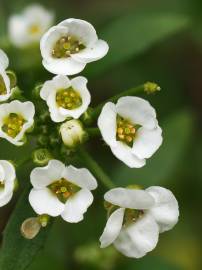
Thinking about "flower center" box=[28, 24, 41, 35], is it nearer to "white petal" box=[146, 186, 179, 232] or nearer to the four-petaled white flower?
the four-petaled white flower

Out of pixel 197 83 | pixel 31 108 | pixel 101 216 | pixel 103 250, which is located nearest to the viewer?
pixel 31 108

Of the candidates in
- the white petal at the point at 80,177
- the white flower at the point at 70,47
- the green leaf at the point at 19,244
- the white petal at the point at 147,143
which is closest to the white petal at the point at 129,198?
the white petal at the point at 80,177

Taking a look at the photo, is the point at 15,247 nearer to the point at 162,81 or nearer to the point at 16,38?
the point at 16,38

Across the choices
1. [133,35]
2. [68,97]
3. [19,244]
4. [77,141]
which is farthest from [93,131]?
[133,35]

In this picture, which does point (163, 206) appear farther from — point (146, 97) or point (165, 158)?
point (146, 97)

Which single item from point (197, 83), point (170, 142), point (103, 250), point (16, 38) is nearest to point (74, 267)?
point (103, 250)

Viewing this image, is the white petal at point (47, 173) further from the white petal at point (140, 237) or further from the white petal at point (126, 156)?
the white petal at point (140, 237)

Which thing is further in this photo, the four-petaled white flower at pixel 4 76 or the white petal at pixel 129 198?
the four-petaled white flower at pixel 4 76
